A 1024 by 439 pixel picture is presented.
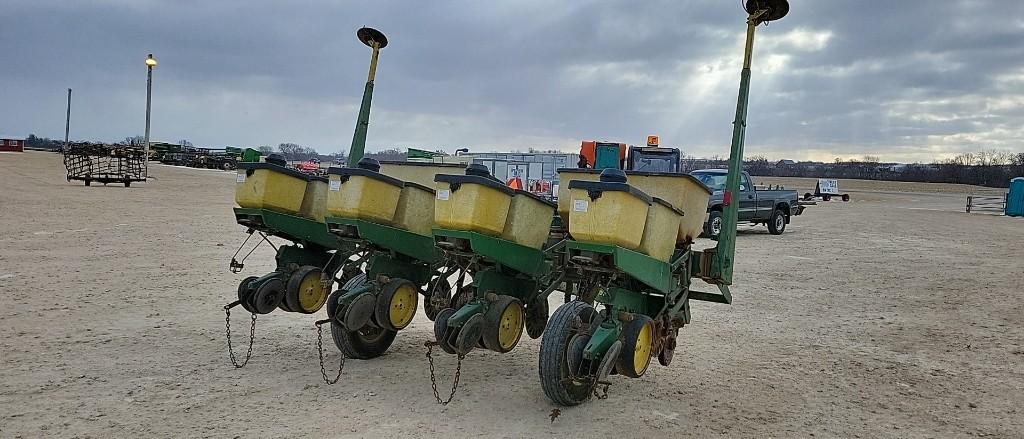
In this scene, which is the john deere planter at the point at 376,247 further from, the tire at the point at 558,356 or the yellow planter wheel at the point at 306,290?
the tire at the point at 558,356

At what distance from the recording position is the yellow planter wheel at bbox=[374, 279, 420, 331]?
224 inches

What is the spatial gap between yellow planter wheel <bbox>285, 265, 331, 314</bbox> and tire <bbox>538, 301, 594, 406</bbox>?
233 centimetres

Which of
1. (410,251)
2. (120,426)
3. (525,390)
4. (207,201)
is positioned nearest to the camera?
(120,426)

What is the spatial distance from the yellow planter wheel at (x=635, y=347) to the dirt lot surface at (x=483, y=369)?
41cm

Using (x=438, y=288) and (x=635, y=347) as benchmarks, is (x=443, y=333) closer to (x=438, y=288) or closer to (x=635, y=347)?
(x=438, y=288)

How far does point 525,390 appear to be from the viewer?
5488 millimetres

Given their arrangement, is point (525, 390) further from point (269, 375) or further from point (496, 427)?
point (269, 375)

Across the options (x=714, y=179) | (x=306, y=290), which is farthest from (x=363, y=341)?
(x=714, y=179)

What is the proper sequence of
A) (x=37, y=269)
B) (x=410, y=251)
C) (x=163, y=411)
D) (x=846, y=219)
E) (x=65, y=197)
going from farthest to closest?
(x=846, y=219)
(x=65, y=197)
(x=37, y=269)
(x=410, y=251)
(x=163, y=411)

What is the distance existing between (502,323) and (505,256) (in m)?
0.51

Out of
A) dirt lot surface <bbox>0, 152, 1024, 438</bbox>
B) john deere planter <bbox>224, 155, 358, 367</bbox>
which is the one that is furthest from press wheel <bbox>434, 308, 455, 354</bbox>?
john deere planter <bbox>224, 155, 358, 367</bbox>

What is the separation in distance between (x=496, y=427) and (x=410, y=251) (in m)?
1.83

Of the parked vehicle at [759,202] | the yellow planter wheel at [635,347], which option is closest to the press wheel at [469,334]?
the yellow planter wheel at [635,347]

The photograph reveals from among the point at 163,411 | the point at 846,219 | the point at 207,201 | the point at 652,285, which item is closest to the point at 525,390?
the point at 652,285
